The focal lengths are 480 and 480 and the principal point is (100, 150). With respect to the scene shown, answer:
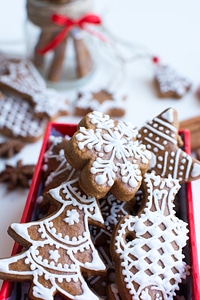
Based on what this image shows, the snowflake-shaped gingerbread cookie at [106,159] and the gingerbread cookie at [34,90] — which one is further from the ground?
the gingerbread cookie at [34,90]

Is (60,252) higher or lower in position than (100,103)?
lower

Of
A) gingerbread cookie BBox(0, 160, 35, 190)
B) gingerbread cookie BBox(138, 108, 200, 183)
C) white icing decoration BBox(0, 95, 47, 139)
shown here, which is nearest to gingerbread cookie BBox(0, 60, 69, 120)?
white icing decoration BBox(0, 95, 47, 139)

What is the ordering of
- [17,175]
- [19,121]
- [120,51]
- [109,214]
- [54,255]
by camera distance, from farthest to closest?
[120,51] → [19,121] → [17,175] → [109,214] → [54,255]

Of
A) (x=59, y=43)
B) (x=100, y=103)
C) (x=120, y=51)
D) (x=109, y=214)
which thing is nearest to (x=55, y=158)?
(x=109, y=214)

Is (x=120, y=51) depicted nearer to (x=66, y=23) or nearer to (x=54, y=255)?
(x=66, y=23)

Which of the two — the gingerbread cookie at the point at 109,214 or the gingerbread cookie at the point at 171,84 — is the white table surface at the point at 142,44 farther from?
A: the gingerbread cookie at the point at 109,214

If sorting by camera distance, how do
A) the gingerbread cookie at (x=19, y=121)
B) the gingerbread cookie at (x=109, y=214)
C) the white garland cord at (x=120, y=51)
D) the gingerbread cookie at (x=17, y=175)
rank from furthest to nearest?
1. the white garland cord at (x=120, y=51)
2. the gingerbread cookie at (x=19, y=121)
3. the gingerbread cookie at (x=17, y=175)
4. the gingerbread cookie at (x=109, y=214)

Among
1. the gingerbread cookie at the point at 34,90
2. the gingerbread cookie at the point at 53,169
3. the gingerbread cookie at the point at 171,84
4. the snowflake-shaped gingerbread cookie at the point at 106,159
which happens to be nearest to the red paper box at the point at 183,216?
the gingerbread cookie at the point at 53,169
